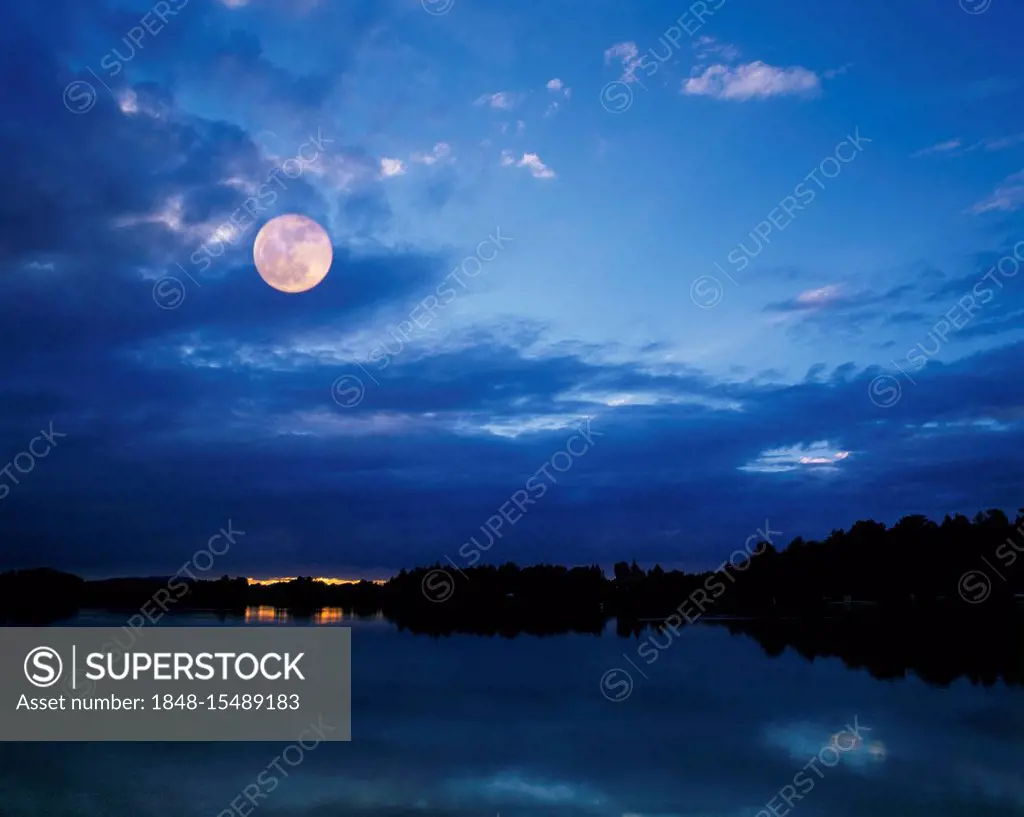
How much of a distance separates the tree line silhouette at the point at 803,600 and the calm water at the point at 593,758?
14.0 meters

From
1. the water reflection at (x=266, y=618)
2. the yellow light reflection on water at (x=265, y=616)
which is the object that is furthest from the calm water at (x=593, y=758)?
the yellow light reflection on water at (x=265, y=616)

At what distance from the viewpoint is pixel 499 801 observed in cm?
2527

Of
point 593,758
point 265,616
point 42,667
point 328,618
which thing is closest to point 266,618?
point 265,616

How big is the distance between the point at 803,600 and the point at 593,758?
341ft

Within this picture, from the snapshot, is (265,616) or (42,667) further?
(265,616)

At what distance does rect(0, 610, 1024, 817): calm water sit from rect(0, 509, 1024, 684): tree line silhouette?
1401 cm

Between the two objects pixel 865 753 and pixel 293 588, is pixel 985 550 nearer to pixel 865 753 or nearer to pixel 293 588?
pixel 865 753

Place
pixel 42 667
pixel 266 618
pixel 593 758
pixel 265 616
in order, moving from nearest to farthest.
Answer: pixel 593 758 → pixel 42 667 → pixel 266 618 → pixel 265 616

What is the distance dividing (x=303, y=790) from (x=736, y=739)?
17546 mm

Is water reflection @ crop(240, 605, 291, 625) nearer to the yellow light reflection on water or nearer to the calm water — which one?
the yellow light reflection on water

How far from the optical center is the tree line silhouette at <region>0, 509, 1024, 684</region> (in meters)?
69.8

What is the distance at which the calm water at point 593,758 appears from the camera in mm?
24891

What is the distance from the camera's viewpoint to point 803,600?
125m

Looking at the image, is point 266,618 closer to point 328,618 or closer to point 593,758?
point 328,618
